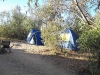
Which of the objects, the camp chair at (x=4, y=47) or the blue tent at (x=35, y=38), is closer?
the camp chair at (x=4, y=47)

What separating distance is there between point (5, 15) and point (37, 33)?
8.27m

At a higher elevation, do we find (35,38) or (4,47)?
(35,38)

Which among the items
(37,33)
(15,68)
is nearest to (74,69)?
(15,68)

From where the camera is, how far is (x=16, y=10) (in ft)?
95.0

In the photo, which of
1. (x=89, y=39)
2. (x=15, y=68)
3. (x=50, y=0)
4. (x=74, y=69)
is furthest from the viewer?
(x=50, y=0)

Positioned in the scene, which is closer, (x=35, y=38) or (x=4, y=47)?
(x=4, y=47)

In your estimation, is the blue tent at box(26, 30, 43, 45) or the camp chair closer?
the camp chair

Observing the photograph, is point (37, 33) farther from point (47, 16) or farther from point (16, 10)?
point (16, 10)

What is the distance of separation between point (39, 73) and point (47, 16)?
1086cm

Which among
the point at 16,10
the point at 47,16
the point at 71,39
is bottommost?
the point at 71,39

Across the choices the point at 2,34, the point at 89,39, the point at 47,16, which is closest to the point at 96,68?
the point at 89,39

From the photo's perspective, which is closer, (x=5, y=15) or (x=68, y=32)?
(x=68, y=32)

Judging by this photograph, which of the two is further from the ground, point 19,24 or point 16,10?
point 16,10

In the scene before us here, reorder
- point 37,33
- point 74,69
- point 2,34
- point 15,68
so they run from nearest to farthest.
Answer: point 15,68 → point 74,69 → point 37,33 → point 2,34
